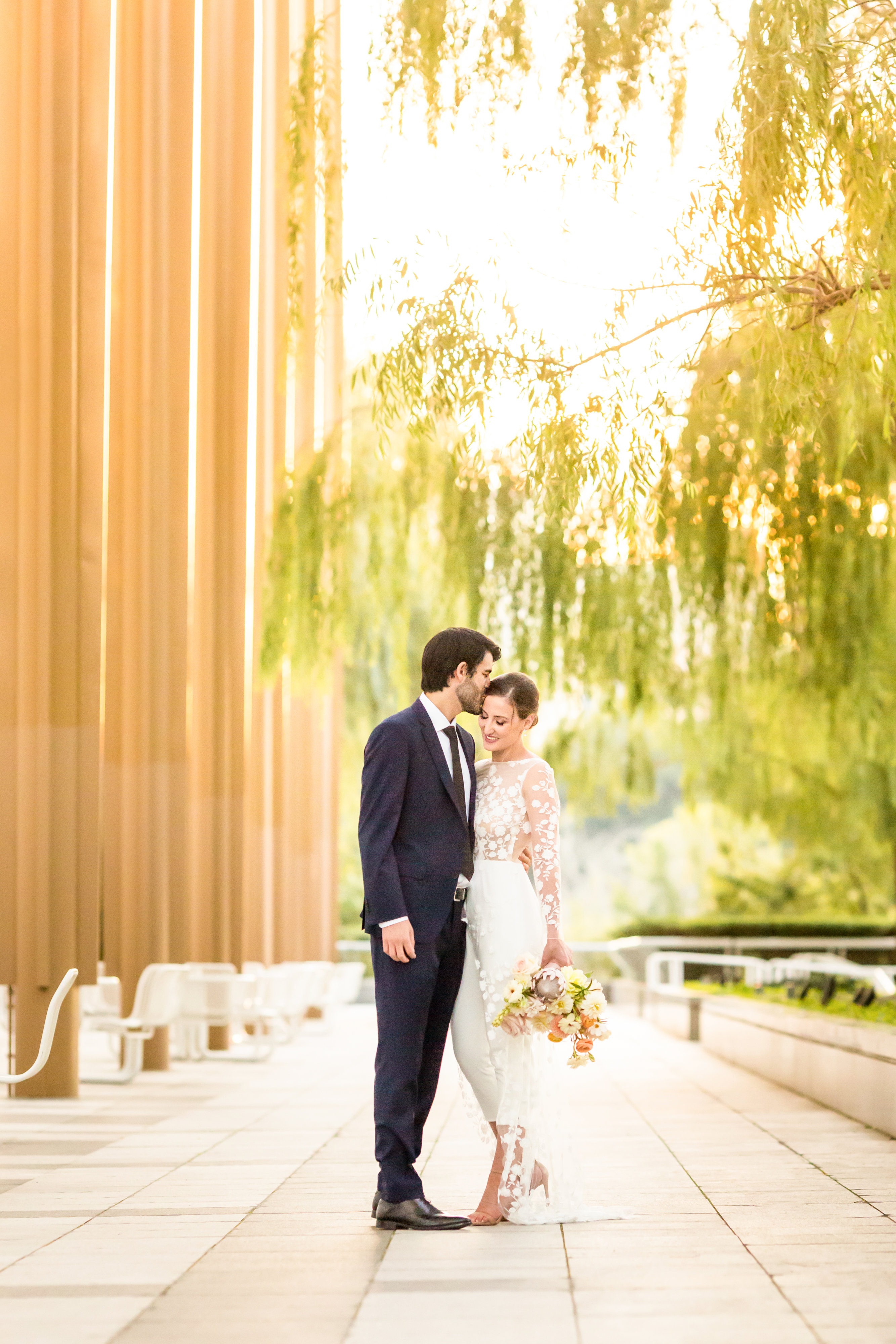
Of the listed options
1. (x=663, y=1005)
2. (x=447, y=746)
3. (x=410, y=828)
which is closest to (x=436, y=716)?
(x=447, y=746)

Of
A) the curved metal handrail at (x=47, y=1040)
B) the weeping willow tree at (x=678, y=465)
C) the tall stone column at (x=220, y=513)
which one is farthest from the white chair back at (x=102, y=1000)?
the curved metal handrail at (x=47, y=1040)

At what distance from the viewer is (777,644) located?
1243 cm

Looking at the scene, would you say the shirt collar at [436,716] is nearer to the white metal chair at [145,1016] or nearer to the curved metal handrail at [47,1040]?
the curved metal handrail at [47,1040]

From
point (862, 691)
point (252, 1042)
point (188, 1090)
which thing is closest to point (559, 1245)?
point (188, 1090)

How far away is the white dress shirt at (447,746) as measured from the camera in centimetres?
572

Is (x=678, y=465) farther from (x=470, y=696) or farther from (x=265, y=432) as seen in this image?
(x=265, y=432)

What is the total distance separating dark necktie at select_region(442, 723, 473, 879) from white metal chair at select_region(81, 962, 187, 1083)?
21.4 ft

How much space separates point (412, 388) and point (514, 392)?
0.53m

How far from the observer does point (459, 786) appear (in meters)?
5.76

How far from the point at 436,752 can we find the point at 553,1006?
966 mm

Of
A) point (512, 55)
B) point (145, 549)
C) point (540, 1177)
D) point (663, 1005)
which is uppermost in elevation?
point (512, 55)

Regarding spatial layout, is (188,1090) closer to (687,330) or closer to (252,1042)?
(252,1042)

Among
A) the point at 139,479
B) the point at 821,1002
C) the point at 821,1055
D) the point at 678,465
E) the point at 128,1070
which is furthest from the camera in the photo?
the point at 139,479

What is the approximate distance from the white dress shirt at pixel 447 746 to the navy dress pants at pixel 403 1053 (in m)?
0.30
